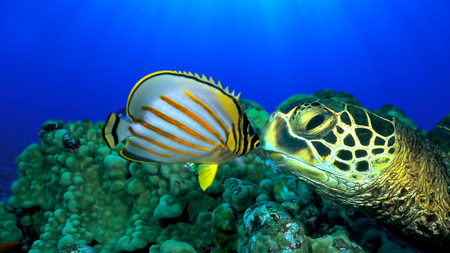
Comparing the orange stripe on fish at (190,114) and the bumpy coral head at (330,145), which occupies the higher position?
the orange stripe on fish at (190,114)

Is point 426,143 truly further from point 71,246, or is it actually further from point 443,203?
point 71,246

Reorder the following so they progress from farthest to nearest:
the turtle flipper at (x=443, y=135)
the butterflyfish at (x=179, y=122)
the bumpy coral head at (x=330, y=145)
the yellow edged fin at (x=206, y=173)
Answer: the turtle flipper at (x=443, y=135) < the bumpy coral head at (x=330, y=145) < the yellow edged fin at (x=206, y=173) < the butterflyfish at (x=179, y=122)

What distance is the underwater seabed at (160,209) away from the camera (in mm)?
1305

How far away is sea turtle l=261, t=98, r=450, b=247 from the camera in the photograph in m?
1.24

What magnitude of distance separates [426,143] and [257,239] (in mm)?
1257

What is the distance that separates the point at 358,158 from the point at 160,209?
1390 mm

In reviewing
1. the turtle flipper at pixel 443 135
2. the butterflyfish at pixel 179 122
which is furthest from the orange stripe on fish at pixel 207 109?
the turtle flipper at pixel 443 135

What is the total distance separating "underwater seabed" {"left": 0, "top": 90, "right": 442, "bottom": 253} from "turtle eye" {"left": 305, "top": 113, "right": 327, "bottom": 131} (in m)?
0.45

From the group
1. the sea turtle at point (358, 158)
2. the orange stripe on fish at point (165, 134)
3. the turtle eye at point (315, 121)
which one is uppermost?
the orange stripe on fish at point (165, 134)

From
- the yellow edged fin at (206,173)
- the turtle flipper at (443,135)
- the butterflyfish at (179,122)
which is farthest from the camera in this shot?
the turtle flipper at (443,135)

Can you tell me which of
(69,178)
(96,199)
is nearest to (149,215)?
(96,199)

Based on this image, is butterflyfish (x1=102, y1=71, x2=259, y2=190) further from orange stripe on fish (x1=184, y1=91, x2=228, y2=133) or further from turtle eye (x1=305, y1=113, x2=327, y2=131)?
turtle eye (x1=305, y1=113, x2=327, y2=131)

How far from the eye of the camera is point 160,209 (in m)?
1.82

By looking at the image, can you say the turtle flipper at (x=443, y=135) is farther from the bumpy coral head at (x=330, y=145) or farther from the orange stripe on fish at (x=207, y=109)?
the orange stripe on fish at (x=207, y=109)
